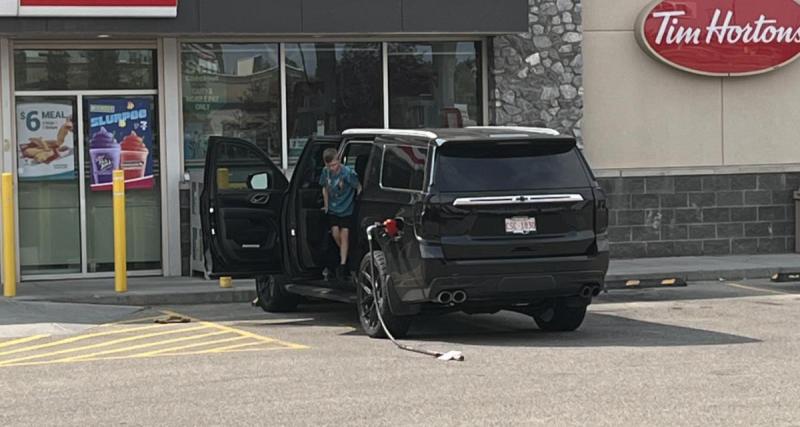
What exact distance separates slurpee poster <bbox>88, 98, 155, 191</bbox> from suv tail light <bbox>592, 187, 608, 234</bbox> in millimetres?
7891

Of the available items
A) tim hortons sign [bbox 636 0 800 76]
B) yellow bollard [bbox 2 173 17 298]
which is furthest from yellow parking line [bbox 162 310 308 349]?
tim hortons sign [bbox 636 0 800 76]

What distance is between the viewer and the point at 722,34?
1975 cm

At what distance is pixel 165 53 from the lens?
1811 centimetres

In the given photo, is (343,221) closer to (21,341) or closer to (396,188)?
(396,188)

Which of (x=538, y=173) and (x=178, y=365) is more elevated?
(x=538, y=173)

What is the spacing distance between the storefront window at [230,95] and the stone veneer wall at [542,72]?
10.2 feet

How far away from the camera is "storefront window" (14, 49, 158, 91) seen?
58.3ft

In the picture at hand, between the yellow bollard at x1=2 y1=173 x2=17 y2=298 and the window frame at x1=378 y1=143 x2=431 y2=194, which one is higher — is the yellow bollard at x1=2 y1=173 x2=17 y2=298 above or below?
below

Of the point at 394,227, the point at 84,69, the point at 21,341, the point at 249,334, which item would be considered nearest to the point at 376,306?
the point at 394,227

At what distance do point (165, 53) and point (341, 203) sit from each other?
5.76m

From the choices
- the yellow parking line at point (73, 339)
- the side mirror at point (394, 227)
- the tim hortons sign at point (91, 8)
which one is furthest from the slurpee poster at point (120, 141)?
the side mirror at point (394, 227)

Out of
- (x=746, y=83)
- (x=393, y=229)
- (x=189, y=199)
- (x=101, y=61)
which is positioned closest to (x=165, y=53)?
(x=101, y=61)

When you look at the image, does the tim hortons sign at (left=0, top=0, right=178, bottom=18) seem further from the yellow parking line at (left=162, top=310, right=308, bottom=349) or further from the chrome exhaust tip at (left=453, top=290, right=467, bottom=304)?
the chrome exhaust tip at (left=453, top=290, right=467, bottom=304)

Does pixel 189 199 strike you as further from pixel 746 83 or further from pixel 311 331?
pixel 746 83
